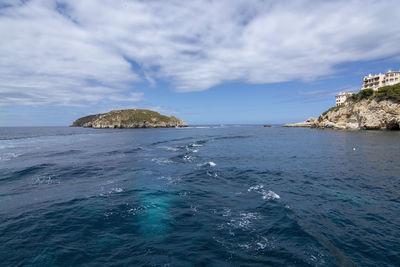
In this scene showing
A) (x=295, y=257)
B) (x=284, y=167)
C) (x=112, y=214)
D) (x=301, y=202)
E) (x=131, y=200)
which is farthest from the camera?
(x=284, y=167)

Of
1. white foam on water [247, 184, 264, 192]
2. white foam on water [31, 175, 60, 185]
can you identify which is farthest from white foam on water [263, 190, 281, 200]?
white foam on water [31, 175, 60, 185]

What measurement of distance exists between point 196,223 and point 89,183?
51.2ft

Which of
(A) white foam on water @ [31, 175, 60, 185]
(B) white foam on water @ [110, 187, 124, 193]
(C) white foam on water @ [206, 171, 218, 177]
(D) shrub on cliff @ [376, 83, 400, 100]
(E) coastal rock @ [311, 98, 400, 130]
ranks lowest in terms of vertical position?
(B) white foam on water @ [110, 187, 124, 193]

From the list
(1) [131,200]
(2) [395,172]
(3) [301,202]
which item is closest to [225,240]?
(3) [301,202]

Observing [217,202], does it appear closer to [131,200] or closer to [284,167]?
[131,200]

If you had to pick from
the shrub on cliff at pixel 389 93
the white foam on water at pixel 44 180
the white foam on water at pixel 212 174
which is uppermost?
the shrub on cliff at pixel 389 93

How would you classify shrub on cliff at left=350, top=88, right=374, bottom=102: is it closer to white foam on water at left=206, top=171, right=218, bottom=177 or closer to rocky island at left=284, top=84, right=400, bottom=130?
rocky island at left=284, top=84, right=400, bottom=130

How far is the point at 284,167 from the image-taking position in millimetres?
28188

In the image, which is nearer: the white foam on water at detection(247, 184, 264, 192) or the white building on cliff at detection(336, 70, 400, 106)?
the white foam on water at detection(247, 184, 264, 192)

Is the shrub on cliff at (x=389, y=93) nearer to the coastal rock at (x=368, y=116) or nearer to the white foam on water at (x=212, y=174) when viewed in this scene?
the coastal rock at (x=368, y=116)

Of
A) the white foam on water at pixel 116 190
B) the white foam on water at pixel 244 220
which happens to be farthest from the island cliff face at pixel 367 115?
the white foam on water at pixel 116 190

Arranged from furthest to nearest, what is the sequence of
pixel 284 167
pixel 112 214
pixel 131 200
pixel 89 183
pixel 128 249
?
1. pixel 284 167
2. pixel 89 183
3. pixel 131 200
4. pixel 112 214
5. pixel 128 249

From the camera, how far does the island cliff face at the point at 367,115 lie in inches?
3302

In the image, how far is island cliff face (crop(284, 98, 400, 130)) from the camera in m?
83.9
